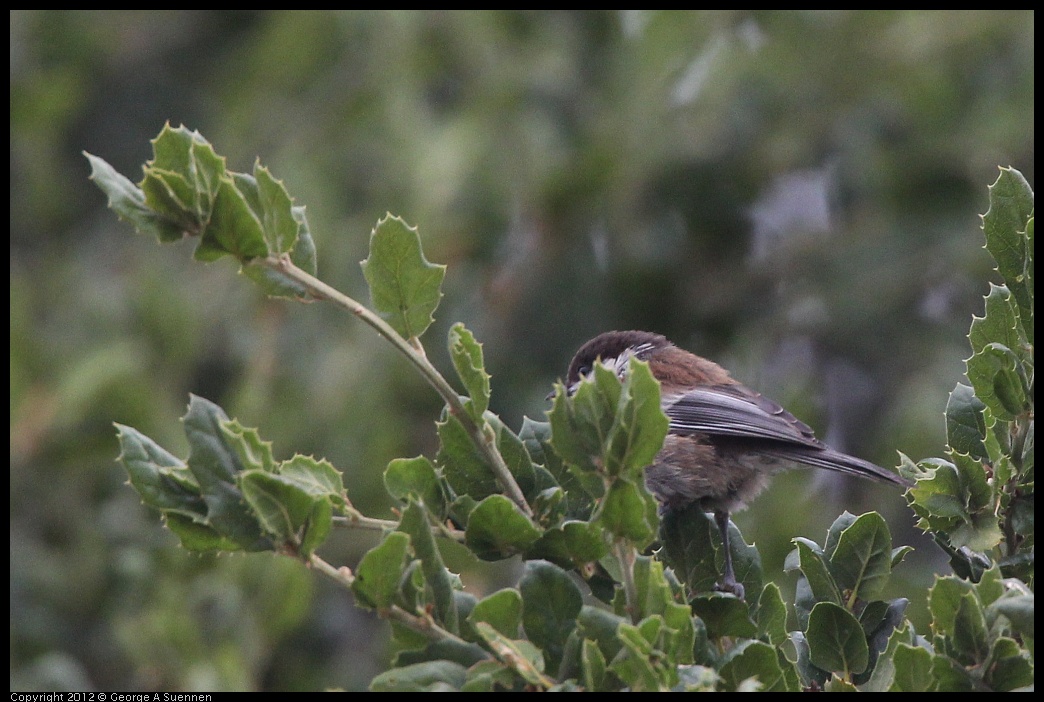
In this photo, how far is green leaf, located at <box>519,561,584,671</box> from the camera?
2266 mm

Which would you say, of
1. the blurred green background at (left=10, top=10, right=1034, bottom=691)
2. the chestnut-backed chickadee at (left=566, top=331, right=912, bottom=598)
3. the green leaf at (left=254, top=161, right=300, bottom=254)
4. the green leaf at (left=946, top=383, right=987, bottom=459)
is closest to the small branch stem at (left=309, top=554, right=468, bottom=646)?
the green leaf at (left=254, top=161, right=300, bottom=254)

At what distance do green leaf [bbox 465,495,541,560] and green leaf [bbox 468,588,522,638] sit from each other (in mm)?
166

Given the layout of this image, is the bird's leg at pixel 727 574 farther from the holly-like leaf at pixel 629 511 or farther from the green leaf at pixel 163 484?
the green leaf at pixel 163 484

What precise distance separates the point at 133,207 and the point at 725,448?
2.93 m

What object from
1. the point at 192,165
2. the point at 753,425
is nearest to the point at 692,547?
the point at 192,165

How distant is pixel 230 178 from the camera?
89.5 inches

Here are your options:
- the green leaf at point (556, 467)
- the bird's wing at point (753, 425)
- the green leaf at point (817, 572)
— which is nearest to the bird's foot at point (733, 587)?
the green leaf at point (817, 572)

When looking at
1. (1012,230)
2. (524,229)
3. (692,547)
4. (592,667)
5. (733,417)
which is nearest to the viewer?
(592,667)

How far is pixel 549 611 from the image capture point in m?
2.27

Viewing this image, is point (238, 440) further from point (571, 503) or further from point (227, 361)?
point (227, 361)

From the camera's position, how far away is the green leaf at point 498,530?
2.29m

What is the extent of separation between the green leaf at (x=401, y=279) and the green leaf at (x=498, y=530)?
418mm

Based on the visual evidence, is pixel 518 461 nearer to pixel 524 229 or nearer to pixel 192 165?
pixel 192 165

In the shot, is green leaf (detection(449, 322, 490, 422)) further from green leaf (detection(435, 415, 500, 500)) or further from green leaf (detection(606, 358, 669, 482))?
green leaf (detection(606, 358, 669, 482))
